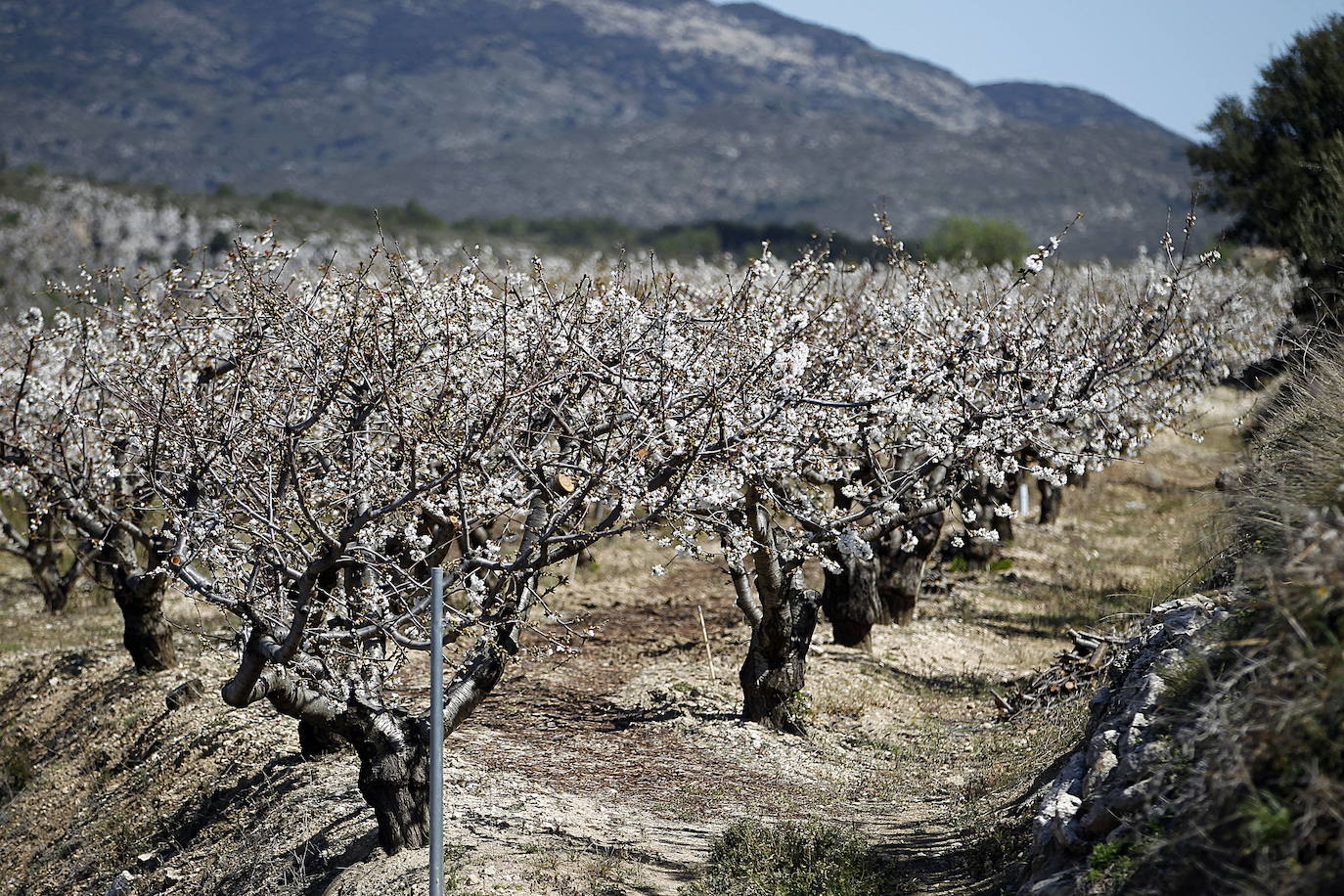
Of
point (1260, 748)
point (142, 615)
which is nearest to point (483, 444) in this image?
point (1260, 748)

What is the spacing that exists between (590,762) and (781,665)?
69.3 inches

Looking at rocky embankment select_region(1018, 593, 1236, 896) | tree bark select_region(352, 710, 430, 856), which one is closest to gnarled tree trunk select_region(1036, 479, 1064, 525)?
rocky embankment select_region(1018, 593, 1236, 896)

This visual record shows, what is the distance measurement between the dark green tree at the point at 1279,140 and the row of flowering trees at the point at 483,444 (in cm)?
850

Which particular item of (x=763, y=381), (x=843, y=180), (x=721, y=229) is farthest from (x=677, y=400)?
(x=843, y=180)

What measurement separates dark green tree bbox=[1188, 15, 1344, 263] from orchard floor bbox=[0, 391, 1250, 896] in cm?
788

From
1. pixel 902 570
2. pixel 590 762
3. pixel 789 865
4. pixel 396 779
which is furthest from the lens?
pixel 902 570

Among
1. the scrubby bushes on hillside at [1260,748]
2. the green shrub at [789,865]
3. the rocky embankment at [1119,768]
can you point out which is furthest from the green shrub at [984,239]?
the scrubby bushes on hillside at [1260,748]

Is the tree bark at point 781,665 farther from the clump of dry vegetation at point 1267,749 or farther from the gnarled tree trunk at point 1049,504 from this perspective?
the gnarled tree trunk at point 1049,504

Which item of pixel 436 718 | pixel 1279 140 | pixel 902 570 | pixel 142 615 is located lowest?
pixel 142 615

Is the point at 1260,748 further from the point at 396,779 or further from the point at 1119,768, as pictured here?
the point at 396,779

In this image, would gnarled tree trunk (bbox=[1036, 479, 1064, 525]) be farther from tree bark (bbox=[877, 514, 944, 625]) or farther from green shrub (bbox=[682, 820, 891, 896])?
green shrub (bbox=[682, 820, 891, 896])

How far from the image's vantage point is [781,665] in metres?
9.78

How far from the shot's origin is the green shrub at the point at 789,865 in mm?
6508

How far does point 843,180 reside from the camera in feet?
618
